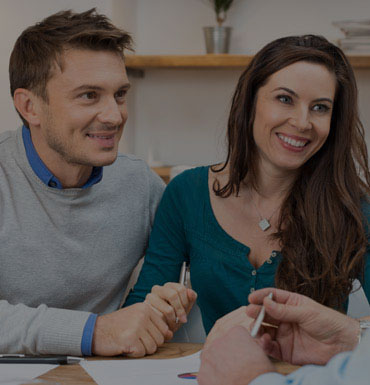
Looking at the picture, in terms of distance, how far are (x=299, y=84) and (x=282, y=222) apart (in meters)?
0.37

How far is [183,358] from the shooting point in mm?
Answer: 1260

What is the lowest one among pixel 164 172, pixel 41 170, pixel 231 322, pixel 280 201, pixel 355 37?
pixel 164 172

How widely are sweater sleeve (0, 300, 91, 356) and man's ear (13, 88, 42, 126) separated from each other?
541mm

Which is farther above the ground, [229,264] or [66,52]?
[66,52]

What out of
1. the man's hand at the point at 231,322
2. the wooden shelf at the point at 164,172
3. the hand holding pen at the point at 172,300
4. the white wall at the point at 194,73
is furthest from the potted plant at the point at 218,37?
the man's hand at the point at 231,322

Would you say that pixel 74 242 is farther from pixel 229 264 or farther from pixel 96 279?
pixel 229 264

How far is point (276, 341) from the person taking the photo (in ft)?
4.10

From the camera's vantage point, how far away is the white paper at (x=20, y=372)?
1085 millimetres

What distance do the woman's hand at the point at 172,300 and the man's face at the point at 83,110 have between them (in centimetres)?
40

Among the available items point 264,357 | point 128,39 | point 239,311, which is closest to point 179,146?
point 128,39

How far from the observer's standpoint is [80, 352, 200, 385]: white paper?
112 cm

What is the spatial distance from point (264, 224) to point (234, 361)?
81cm

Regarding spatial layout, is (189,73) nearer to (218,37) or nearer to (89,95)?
(218,37)

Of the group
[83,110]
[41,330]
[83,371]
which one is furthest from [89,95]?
[83,371]
